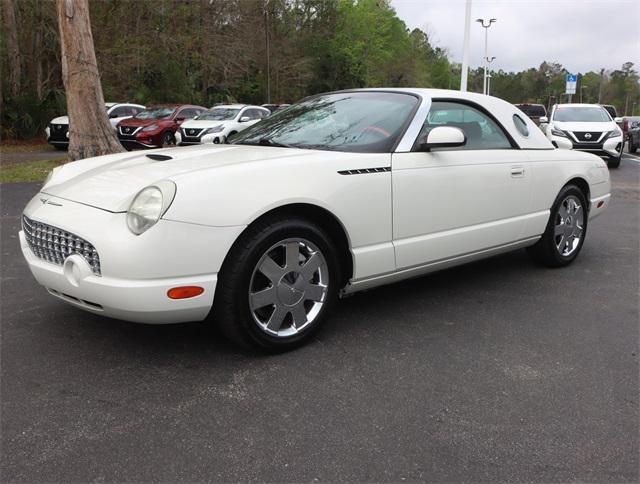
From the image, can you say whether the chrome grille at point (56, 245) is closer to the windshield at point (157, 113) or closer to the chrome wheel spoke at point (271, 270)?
the chrome wheel spoke at point (271, 270)

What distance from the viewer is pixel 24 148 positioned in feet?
65.9

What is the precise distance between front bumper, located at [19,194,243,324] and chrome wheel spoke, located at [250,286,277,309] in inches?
10.3

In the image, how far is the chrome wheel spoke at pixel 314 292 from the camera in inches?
127

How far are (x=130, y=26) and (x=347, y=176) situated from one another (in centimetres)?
2813

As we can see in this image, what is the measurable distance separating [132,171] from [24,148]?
19.4 metres

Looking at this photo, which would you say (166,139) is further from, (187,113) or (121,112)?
(121,112)

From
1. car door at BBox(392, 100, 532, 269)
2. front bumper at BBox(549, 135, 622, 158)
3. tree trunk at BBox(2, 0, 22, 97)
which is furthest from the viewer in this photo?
tree trunk at BBox(2, 0, 22, 97)

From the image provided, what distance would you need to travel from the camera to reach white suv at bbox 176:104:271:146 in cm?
1706

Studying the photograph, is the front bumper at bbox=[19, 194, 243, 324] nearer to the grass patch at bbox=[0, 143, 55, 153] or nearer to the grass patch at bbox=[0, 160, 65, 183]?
the grass patch at bbox=[0, 160, 65, 183]

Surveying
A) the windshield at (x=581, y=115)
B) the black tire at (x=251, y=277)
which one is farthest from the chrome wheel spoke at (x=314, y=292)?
the windshield at (x=581, y=115)

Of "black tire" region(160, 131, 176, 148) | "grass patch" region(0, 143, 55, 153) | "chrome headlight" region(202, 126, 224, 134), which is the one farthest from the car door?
"grass patch" region(0, 143, 55, 153)

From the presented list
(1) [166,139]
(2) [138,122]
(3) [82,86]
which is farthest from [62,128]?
(3) [82,86]

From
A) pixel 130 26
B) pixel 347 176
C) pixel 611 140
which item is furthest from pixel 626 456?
pixel 130 26

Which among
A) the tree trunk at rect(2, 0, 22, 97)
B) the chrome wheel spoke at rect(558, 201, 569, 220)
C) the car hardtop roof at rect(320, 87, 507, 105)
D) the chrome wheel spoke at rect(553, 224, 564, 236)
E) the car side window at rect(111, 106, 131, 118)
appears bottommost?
the chrome wheel spoke at rect(553, 224, 564, 236)
